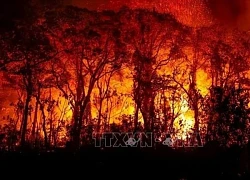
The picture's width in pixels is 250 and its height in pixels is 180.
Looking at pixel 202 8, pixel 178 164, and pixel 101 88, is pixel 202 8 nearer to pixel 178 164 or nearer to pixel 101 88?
pixel 101 88

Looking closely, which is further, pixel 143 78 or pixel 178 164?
pixel 143 78

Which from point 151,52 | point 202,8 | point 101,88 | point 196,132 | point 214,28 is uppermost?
point 202,8

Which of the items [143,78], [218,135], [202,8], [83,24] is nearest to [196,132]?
[218,135]

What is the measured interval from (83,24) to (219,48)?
350 inches

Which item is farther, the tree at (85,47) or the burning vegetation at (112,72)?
the tree at (85,47)

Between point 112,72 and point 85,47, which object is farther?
point 112,72

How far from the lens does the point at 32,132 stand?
1001 inches

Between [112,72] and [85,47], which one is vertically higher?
[85,47]

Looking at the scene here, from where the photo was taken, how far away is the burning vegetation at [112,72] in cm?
2252

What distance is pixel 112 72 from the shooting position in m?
26.8

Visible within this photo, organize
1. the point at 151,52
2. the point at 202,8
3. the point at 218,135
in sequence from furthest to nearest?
the point at 202,8 → the point at 151,52 → the point at 218,135

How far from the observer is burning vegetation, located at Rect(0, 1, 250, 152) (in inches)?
886

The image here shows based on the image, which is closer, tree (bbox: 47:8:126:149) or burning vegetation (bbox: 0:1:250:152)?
burning vegetation (bbox: 0:1:250:152)

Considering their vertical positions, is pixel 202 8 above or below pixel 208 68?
above
